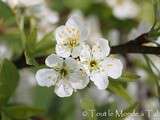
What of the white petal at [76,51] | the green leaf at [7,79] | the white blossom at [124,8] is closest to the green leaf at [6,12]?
the green leaf at [7,79]

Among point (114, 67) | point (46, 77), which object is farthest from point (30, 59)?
point (114, 67)

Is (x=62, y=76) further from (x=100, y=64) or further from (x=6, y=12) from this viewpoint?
(x=6, y=12)

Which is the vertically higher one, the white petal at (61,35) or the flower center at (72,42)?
the white petal at (61,35)

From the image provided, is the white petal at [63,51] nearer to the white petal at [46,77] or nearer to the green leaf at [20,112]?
the white petal at [46,77]

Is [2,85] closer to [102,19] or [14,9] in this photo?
[14,9]

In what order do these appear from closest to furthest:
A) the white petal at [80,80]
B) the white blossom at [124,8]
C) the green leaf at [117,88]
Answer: the white petal at [80,80] → the green leaf at [117,88] → the white blossom at [124,8]

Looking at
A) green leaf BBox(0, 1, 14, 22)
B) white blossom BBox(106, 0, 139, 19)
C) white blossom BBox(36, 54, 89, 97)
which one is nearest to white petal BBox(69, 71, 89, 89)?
white blossom BBox(36, 54, 89, 97)

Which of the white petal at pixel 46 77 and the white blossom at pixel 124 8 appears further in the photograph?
the white blossom at pixel 124 8
